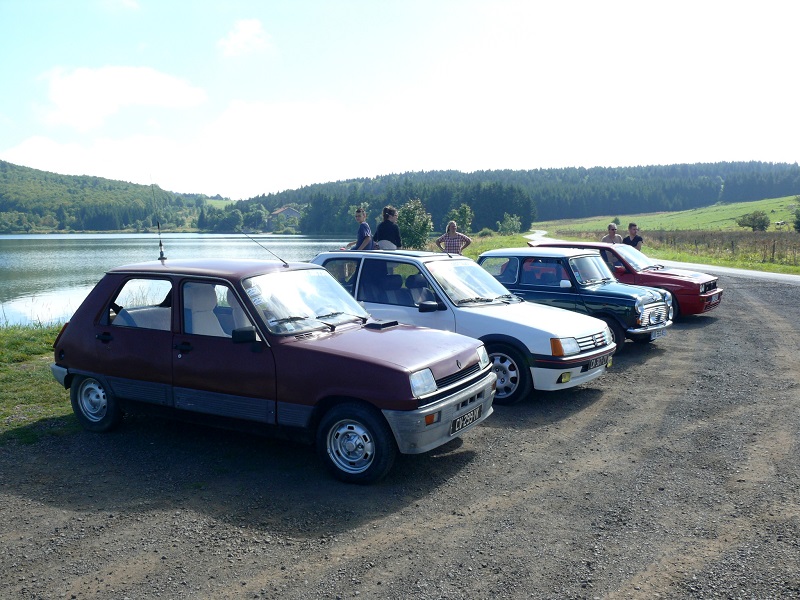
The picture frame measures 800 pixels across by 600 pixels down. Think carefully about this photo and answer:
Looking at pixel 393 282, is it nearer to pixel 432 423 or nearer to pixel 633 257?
pixel 432 423

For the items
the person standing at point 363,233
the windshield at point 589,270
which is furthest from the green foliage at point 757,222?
the person standing at point 363,233

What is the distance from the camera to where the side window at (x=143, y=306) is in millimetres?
6091

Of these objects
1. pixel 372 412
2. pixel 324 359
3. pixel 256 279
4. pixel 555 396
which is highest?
pixel 256 279

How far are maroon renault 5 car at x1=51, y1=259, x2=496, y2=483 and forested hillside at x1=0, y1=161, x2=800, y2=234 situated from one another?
88.9 meters

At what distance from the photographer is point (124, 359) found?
6117 millimetres

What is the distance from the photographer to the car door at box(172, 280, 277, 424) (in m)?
5.43

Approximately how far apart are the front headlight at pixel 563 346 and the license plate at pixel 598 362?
327 mm

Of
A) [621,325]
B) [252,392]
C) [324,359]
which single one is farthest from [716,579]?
[621,325]

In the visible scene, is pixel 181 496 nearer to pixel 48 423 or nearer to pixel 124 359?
pixel 124 359

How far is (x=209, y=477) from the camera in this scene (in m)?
5.29

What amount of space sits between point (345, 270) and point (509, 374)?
266cm

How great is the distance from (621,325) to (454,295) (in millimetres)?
3676

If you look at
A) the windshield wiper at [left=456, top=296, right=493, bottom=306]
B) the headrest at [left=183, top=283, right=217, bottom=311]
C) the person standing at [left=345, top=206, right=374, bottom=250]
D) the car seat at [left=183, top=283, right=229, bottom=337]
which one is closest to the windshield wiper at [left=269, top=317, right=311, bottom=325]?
the car seat at [left=183, top=283, right=229, bottom=337]

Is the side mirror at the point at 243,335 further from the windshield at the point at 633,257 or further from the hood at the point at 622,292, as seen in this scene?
the windshield at the point at 633,257
